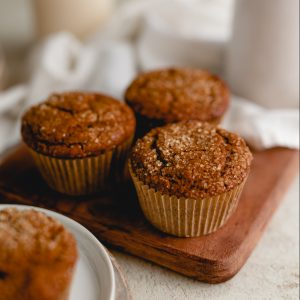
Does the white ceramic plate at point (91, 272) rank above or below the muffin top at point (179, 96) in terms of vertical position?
below

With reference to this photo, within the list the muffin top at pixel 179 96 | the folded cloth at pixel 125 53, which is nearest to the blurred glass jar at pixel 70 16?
the folded cloth at pixel 125 53

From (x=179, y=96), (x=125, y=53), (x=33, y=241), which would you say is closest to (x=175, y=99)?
(x=179, y=96)

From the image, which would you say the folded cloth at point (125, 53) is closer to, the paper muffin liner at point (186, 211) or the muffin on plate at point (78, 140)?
the muffin on plate at point (78, 140)

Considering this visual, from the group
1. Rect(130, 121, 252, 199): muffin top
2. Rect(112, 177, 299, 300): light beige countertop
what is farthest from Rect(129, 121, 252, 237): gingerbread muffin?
Rect(112, 177, 299, 300): light beige countertop

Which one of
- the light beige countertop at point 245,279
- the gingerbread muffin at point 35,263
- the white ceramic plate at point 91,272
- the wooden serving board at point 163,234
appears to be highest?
the gingerbread muffin at point 35,263

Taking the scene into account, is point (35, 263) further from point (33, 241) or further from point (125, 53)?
point (125, 53)

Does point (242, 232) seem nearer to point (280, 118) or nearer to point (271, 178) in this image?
point (271, 178)
